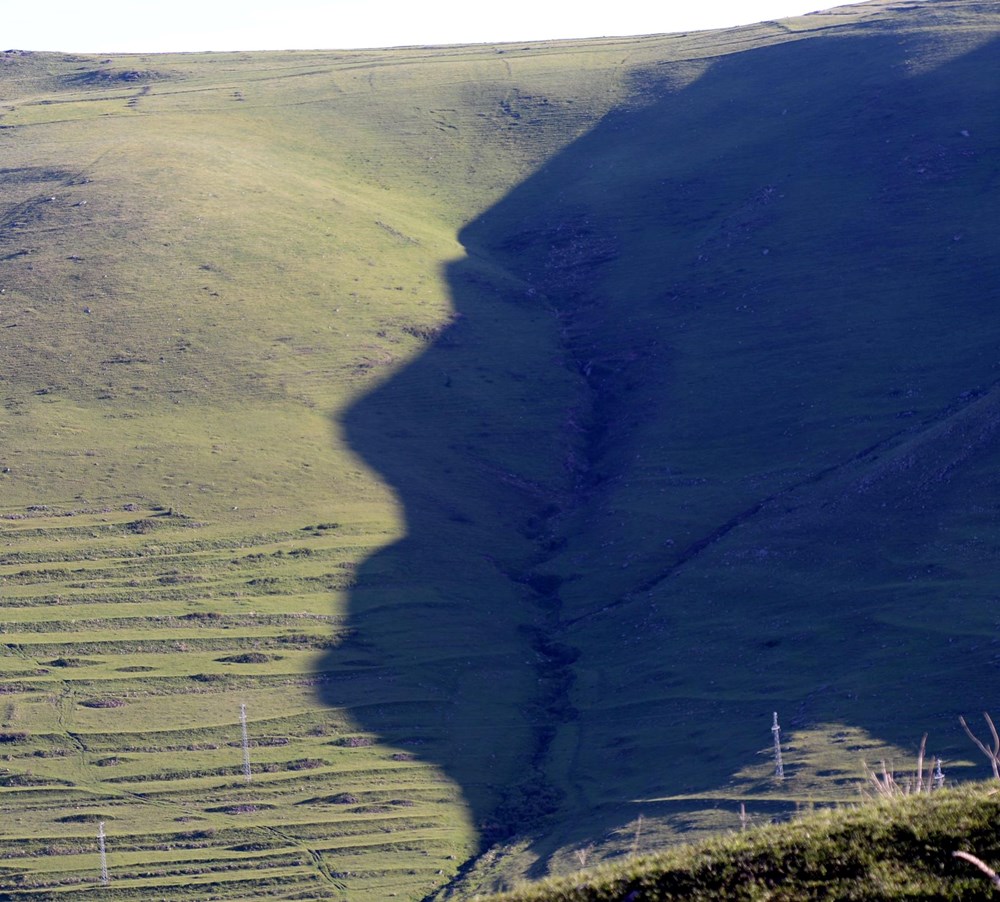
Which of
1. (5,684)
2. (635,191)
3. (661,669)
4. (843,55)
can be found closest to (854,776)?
(661,669)

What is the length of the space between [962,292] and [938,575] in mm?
34085

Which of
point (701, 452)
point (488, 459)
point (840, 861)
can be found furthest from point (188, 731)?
point (840, 861)

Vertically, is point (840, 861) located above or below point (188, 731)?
above

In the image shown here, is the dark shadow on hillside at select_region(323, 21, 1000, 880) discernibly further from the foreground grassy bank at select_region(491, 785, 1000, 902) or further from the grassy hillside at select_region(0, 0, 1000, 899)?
the foreground grassy bank at select_region(491, 785, 1000, 902)

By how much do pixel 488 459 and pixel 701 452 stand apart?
12112mm

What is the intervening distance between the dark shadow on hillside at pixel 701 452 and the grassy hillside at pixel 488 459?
0.27 meters

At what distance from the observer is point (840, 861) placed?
560 inches

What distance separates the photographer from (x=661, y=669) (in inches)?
2283

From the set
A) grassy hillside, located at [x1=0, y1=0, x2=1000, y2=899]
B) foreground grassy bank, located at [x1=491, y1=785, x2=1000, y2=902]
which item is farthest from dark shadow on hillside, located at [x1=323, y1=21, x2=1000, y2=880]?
foreground grassy bank, located at [x1=491, y1=785, x2=1000, y2=902]

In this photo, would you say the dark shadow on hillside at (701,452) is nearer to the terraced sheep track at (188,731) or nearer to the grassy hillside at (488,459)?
the grassy hillside at (488,459)

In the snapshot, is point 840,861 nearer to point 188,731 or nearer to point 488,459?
point 188,731

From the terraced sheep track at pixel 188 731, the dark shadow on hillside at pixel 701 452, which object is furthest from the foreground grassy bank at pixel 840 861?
the terraced sheep track at pixel 188 731

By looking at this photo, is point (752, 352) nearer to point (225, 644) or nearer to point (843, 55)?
point (225, 644)

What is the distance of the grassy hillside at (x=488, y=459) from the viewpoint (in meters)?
50.1
